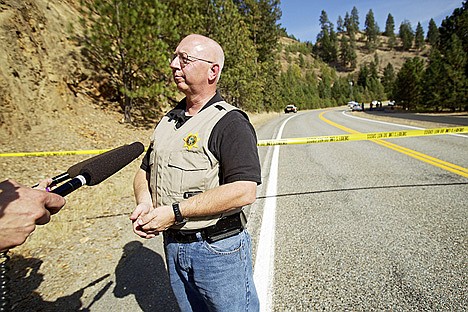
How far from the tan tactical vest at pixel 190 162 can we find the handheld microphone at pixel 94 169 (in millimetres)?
401

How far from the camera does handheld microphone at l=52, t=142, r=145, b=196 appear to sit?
142cm

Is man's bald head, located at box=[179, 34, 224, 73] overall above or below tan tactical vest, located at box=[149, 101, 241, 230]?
above

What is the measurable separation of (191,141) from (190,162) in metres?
0.12

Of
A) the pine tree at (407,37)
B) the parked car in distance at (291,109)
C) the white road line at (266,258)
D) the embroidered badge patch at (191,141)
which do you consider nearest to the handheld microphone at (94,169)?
the embroidered badge patch at (191,141)

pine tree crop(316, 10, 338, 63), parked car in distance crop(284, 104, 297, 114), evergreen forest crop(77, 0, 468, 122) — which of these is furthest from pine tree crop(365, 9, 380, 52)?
parked car in distance crop(284, 104, 297, 114)

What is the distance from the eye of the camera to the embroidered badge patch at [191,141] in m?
1.50

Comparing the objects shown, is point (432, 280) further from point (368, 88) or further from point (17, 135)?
point (368, 88)

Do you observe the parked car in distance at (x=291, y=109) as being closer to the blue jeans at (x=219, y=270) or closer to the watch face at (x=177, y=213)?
the blue jeans at (x=219, y=270)

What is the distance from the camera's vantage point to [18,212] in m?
0.99

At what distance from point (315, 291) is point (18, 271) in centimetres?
324

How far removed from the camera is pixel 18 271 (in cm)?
301

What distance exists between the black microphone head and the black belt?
589 mm

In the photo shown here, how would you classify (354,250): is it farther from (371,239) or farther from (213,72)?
(213,72)

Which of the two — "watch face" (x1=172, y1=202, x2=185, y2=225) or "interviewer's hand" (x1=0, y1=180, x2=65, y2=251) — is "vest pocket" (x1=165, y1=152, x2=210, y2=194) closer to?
"watch face" (x1=172, y1=202, x2=185, y2=225)
